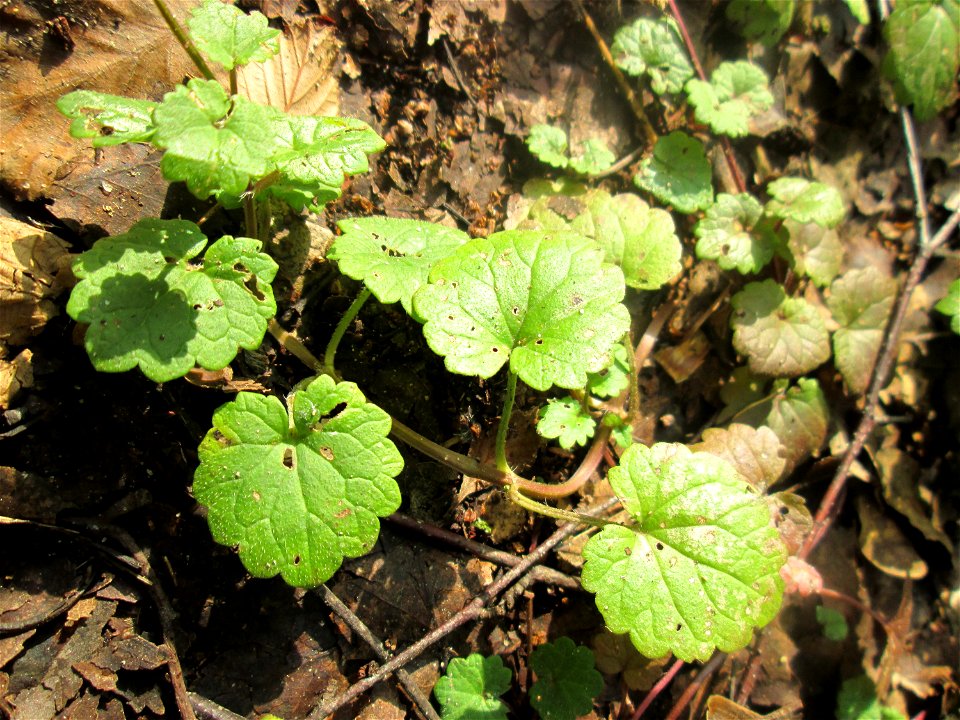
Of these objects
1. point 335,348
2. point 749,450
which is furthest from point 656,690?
point 335,348

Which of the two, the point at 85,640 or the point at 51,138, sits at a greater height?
the point at 51,138

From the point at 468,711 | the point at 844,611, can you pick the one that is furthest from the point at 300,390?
the point at 844,611

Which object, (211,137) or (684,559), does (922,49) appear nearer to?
(684,559)

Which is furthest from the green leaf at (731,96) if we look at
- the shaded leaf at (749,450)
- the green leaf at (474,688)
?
the green leaf at (474,688)

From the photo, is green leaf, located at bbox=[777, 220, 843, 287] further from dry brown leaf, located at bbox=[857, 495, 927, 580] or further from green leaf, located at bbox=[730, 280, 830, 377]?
dry brown leaf, located at bbox=[857, 495, 927, 580]

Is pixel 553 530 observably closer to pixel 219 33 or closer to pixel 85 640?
pixel 85 640

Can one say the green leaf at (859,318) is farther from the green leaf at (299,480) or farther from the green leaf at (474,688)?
the green leaf at (299,480)
